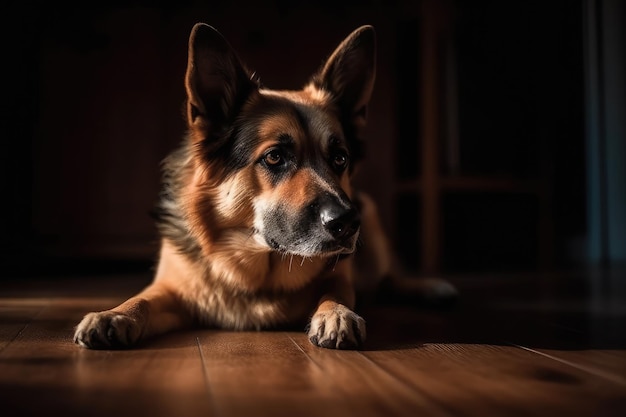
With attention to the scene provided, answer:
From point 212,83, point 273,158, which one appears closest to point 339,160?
point 273,158

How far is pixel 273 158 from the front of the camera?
1.69 m

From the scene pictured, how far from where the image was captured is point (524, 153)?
4.07 meters

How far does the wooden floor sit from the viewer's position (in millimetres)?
966

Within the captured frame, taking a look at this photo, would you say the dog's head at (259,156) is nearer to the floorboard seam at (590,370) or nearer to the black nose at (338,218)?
the black nose at (338,218)

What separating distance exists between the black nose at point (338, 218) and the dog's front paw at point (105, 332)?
0.54 metres

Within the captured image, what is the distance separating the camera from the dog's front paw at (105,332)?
1396 mm

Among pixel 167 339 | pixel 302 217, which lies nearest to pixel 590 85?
pixel 302 217

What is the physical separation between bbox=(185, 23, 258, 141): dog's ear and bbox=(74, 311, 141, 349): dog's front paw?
59 centimetres

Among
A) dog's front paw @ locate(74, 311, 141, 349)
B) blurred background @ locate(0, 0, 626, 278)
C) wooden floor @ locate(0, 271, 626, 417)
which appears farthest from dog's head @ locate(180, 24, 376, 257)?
blurred background @ locate(0, 0, 626, 278)

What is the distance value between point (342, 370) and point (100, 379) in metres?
0.46

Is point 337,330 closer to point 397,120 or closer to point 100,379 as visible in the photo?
point 100,379

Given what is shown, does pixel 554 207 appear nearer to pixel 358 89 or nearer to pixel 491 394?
pixel 358 89

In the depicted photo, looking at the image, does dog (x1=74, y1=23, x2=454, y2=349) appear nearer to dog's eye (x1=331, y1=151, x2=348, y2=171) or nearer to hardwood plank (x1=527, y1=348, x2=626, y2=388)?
dog's eye (x1=331, y1=151, x2=348, y2=171)

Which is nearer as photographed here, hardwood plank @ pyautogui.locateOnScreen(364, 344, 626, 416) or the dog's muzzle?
hardwood plank @ pyautogui.locateOnScreen(364, 344, 626, 416)
